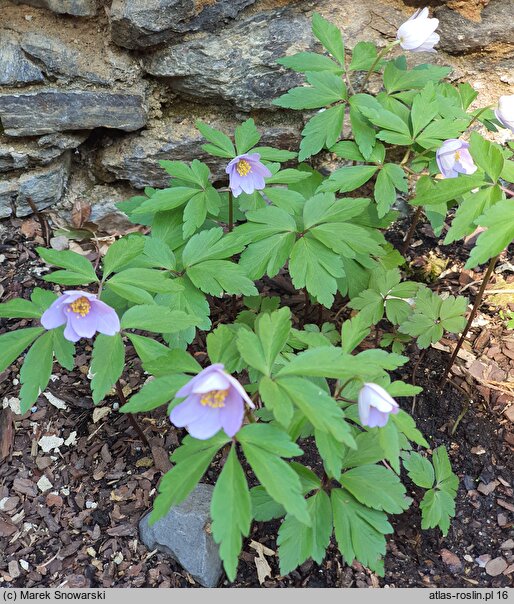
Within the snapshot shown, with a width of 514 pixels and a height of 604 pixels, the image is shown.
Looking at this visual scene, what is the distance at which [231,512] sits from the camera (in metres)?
1.50

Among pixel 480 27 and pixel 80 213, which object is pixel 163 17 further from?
pixel 480 27

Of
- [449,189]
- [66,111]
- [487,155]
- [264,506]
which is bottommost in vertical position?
[264,506]

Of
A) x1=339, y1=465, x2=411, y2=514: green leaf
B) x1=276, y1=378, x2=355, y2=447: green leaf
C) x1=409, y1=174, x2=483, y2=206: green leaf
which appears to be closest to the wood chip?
x1=339, y1=465, x2=411, y2=514: green leaf

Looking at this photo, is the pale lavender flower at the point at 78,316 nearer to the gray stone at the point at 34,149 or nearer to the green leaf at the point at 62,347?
the green leaf at the point at 62,347

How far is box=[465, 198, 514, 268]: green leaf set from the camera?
72.2 inches

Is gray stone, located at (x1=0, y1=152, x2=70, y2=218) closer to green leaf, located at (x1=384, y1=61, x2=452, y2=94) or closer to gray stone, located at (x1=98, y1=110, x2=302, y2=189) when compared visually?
gray stone, located at (x1=98, y1=110, x2=302, y2=189)

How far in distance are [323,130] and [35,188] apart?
1.40m

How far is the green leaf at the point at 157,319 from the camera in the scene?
1866 millimetres

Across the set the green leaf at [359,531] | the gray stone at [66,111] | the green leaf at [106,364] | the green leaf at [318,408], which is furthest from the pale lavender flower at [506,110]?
the gray stone at [66,111]

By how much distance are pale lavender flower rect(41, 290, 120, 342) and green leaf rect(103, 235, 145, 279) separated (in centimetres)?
22

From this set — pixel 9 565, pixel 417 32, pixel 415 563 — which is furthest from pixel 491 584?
pixel 417 32

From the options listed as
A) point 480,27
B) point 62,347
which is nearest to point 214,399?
point 62,347

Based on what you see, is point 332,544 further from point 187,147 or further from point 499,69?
point 499,69

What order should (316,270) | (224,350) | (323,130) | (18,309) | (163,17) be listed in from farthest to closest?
1. (163,17)
2. (323,130)
3. (316,270)
4. (18,309)
5. (224,350)
